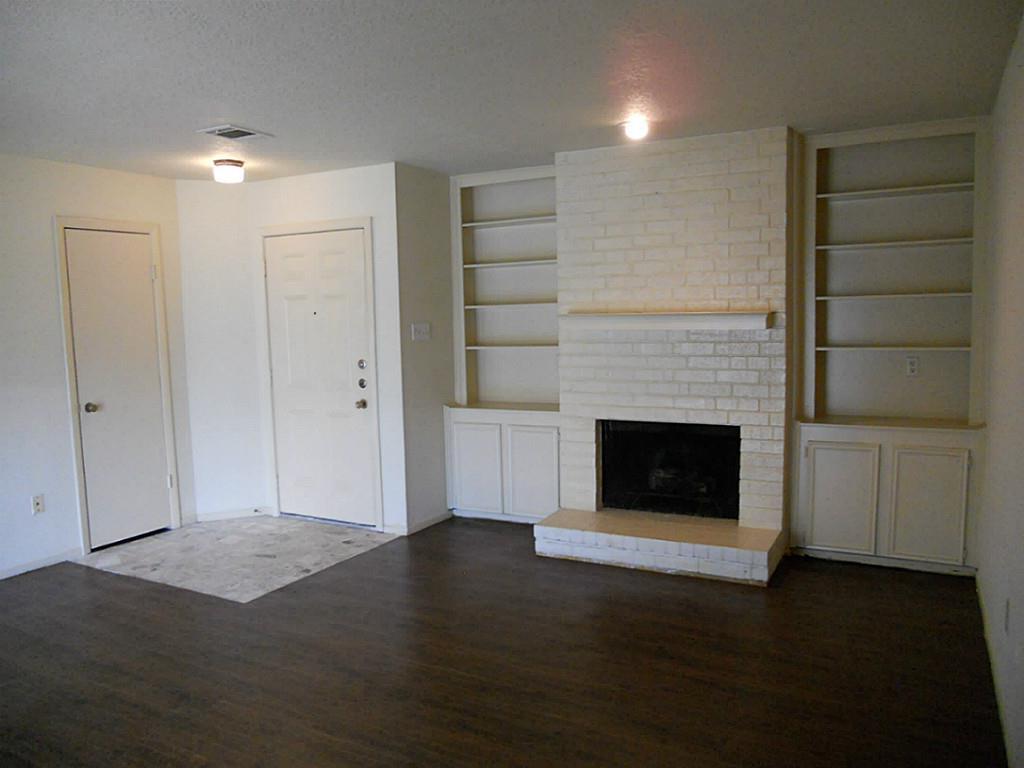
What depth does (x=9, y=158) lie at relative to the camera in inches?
170

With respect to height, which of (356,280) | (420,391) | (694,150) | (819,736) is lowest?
(819,736)

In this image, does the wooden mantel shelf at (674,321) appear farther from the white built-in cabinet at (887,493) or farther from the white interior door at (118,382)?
the white interior door at (118,382)

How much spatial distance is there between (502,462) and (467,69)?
2.96 meters

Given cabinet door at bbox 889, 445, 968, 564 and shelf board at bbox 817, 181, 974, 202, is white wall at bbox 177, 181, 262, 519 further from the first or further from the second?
cabinet door at bbox 889, 445, 968, 564

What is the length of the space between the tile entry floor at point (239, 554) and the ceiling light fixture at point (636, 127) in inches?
120

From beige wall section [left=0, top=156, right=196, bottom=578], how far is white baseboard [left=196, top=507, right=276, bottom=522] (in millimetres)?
896

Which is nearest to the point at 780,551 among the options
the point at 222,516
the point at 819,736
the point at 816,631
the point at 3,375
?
the point at 816,631

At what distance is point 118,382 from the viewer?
495 cm

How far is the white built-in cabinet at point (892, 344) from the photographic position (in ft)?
13.2

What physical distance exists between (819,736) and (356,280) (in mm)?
3837

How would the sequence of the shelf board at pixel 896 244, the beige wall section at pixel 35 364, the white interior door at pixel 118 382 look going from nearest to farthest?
1. the shelf board at pixel 896 244
2. the beige wall section at pixel 35 364
3. the white interior door at pixel 118 382

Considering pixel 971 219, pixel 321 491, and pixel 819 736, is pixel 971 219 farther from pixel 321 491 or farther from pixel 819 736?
pixel 321 491

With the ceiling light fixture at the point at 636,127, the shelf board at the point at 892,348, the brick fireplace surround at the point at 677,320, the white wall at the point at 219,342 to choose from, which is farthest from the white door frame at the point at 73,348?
the shelf board at the point at 892,348

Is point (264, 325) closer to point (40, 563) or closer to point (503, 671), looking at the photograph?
point (40, 563)
